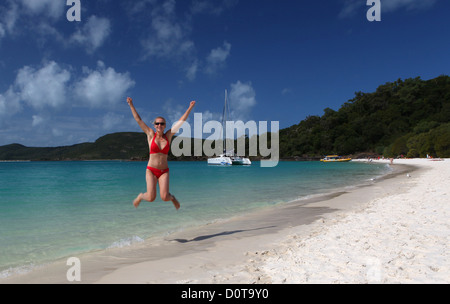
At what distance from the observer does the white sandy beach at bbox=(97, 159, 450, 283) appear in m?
4.19

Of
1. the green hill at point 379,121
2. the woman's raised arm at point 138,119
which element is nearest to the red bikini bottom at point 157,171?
the woman's raised arm at point 138,119

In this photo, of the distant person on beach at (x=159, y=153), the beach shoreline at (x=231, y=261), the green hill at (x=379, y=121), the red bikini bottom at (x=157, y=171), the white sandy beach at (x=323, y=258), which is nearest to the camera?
the distant person on beach at (x=159, y=153)

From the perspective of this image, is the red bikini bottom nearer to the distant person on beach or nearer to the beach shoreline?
the distant person on beach

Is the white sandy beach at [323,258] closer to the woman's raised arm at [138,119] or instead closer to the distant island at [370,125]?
the woman's raised arm at [138,119]

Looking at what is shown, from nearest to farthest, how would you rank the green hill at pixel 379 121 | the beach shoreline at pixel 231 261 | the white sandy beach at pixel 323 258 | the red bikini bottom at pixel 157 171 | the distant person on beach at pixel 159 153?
the distant person on beach at pixel 159 153
the red bikini bottom at pixel 157 171
the white sandy beach at pixel 323 258
the beach shoreline at pixel 231 261
the green hill at pixel 379 121

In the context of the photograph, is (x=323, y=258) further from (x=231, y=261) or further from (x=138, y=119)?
(x=138, y=119)

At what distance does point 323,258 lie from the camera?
4957mm

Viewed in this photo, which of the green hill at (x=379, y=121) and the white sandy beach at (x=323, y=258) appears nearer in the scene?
the white sandy beach at (x=323, y=258)

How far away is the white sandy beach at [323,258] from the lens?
165 inches

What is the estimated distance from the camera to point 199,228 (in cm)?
909

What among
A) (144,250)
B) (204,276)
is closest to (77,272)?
(144,250)

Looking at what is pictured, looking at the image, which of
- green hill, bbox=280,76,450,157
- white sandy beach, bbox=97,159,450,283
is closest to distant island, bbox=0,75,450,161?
green hill, bbox=280,76,450,157

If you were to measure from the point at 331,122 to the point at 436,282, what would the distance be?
592 feet

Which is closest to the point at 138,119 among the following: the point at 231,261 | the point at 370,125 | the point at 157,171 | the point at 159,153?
the point at 159,153
